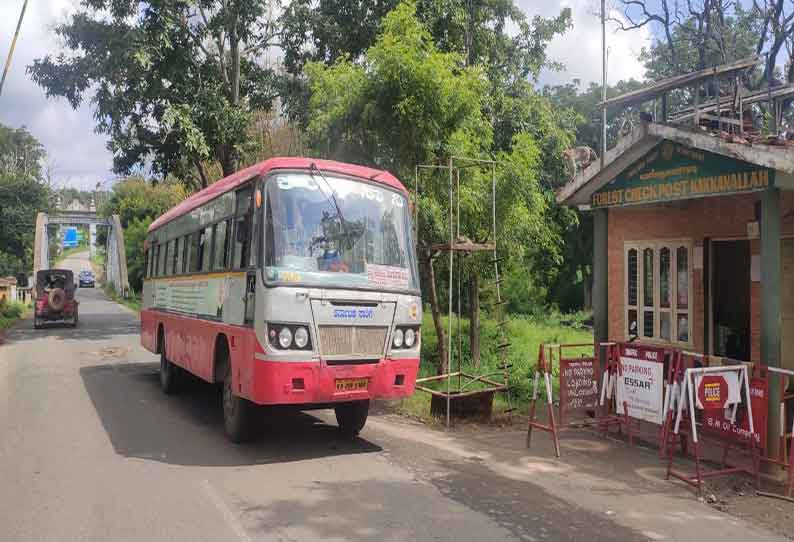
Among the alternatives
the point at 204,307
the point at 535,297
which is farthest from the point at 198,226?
the point at 535,297

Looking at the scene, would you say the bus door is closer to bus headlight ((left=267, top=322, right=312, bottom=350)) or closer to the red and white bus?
the red and white bus

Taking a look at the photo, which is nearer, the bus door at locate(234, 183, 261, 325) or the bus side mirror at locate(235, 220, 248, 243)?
the bus door at locate(234, 183, 261, 325)

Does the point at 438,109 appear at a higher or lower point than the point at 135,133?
lower

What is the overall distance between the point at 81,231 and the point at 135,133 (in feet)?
389

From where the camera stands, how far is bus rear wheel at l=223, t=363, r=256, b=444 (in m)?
7.68

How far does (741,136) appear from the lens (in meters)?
7.15

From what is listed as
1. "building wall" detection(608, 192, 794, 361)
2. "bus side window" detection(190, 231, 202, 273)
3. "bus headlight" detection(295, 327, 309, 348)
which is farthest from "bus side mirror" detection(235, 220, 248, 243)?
"building wall" detection(608, 192, 794, 361)

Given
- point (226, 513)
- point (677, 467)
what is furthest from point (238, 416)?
point (677, 467)

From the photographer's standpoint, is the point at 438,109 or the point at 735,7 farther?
the point at 735,7

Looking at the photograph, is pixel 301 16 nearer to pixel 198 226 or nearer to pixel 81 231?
pixel 198 226

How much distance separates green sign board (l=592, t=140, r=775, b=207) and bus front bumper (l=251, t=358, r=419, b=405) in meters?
3.79

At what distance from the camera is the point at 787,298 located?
8.71m

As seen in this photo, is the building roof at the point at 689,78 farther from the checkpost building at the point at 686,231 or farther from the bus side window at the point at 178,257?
the bus side window at the point at 178,257

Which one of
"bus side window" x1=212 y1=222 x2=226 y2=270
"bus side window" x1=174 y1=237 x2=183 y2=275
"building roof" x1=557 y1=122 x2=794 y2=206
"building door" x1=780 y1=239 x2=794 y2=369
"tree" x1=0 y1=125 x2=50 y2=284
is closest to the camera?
"building roof" x1=557 y1=122 x2=794 y2=206
